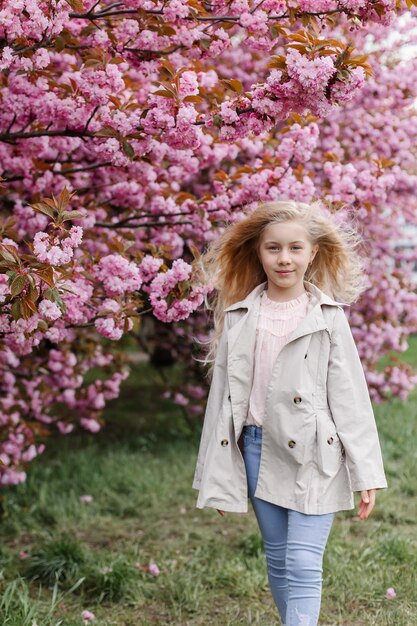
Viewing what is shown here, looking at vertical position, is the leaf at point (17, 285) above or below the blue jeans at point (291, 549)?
above

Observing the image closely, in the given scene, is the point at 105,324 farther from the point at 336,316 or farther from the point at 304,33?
the point at 304,33


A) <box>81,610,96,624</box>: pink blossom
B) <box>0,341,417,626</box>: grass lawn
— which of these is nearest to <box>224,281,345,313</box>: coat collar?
<box>0,341,417,626</box>: grass lawn

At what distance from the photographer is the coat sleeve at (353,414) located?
8.78 ft

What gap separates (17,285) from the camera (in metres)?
2.50

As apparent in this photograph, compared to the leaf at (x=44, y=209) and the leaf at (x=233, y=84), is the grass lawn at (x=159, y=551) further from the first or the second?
the leaf at (x=233, y=84)

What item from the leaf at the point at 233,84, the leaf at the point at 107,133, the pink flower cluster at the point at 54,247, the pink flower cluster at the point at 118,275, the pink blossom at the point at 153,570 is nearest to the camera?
the pink flower cluster at the point at 54,247

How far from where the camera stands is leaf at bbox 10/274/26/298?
250 centimetres

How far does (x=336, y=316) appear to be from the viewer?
9.27 ft

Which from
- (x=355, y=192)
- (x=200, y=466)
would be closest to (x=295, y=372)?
(x=200, y=466)

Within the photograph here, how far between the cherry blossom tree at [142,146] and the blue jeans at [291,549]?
813mm

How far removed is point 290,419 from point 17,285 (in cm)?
95

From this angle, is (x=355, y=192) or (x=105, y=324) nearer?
(x=105, y=324)

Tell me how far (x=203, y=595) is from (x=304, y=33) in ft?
7.74

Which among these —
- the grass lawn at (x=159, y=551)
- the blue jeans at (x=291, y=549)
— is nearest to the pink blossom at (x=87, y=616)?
the grass lawn at (x=159, y=551)
